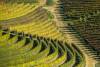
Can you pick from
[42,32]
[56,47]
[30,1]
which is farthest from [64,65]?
[30,1]

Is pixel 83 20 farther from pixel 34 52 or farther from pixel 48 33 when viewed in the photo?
pixel 34 52

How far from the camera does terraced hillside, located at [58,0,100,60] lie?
1085 inches

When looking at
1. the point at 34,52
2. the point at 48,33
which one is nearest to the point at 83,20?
the point at 48,33

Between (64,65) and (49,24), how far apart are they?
6312mm

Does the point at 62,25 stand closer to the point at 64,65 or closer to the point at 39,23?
the point at 39,23

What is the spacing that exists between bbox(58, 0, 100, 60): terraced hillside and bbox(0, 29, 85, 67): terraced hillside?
2.10 meters

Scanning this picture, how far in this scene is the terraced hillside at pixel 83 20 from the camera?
27.5 m

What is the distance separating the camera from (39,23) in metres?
26.9

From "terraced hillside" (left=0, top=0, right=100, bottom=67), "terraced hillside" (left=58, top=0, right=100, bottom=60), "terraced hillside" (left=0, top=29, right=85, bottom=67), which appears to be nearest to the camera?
"terraced hillside" (left=0, top=29, right=85, bottom=67)

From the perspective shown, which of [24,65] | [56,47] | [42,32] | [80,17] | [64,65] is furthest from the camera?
[80,17]

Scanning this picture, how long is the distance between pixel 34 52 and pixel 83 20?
364 inches

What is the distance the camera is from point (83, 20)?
29438 mm

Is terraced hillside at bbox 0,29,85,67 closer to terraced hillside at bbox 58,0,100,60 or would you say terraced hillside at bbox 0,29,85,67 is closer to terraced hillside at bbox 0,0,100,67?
terraced hillside at bbox 0,0,100,67

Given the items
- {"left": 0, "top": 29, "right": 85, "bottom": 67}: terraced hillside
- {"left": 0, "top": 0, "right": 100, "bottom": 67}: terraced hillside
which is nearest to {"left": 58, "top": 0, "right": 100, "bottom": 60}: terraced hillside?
{"left": 0, "top": 0, "right": 100, "bottom": 67}: terraced hillside
